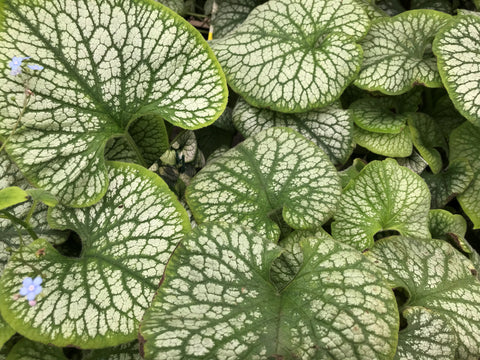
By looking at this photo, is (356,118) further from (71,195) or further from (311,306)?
(71,195)

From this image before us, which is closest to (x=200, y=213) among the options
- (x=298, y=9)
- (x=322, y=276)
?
(x=322, y=276)

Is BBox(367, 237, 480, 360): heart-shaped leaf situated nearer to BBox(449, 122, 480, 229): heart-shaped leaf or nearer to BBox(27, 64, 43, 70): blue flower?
BBox(449, 122, 480, 229): heart-shaped leaf

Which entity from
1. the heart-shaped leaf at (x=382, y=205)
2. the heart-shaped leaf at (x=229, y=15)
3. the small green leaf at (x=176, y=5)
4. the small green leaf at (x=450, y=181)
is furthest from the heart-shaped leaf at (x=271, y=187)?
the small green leaf at (x=176, y=5)

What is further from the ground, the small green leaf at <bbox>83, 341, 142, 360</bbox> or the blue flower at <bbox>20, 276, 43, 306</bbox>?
the blue flower at <bbox>20, 276, 43, 306</bbox>

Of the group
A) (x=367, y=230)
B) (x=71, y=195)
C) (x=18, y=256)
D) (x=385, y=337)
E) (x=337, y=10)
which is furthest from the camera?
(x=337, y=10)

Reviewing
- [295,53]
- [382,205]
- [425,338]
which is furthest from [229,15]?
[425,338]

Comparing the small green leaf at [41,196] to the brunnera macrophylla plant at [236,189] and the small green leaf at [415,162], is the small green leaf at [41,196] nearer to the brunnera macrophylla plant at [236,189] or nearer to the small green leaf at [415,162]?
the brunnera macrophylla plant at [236,189]

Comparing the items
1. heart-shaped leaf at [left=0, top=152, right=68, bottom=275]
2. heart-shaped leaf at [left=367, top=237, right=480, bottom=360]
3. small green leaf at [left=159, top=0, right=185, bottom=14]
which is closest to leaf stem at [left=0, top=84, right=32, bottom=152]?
heart-shaped leaf at [left=0, top=152, right=68, bottom=275]
